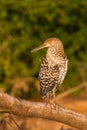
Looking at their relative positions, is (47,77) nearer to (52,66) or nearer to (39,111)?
(52,66)

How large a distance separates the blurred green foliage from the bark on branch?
598 centimetres

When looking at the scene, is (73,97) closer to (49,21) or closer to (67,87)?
(67,87)

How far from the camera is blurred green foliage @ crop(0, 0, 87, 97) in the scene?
39.3 feet

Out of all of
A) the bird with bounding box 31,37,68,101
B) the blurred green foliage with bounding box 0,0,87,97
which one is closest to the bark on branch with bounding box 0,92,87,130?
the bird with bounding box 31,37,68,101

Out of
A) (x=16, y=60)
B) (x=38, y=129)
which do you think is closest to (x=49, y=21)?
(x=16, y=60)

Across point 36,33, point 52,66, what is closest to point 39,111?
point 52,66

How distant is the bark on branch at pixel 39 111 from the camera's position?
5293mm

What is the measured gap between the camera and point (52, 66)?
6.57 m

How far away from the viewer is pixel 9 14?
40.6ft

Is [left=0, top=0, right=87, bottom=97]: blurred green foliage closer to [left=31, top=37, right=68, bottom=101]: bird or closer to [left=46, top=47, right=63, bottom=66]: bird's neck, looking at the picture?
[left=31, top=37, right=68, bottom=101]: bird

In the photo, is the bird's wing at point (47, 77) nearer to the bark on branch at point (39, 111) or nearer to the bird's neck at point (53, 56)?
the bird's neck at point (53, 56)

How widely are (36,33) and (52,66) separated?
6057 millimetres

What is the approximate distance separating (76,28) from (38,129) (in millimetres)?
2608

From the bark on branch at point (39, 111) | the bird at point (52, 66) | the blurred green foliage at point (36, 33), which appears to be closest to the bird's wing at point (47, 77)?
the bird at point (52, 66)
